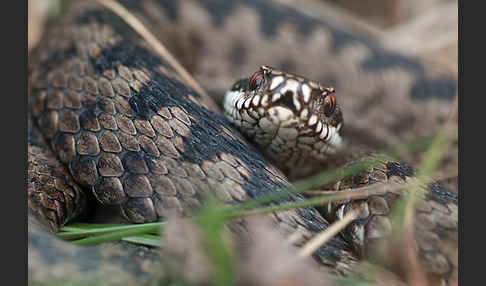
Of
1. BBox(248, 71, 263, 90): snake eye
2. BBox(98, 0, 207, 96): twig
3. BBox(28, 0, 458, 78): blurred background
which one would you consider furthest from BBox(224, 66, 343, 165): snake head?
BBox(28, 0, 458, 78): blurred background

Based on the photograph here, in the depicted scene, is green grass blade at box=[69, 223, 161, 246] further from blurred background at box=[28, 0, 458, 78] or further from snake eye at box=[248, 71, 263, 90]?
blurred background at box=[28, 0, 458, 78]

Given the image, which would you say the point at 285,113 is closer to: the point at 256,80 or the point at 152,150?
the point at 256,80

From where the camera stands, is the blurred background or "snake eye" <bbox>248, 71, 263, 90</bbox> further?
the blurred background

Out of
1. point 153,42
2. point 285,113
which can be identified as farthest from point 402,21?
point 285,113

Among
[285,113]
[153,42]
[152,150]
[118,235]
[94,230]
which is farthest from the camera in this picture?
[153,42]

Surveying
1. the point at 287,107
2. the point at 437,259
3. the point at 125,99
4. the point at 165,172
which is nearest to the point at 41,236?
the point at 165,172

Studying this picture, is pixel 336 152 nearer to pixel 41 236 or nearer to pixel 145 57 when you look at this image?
pixel 145 57
